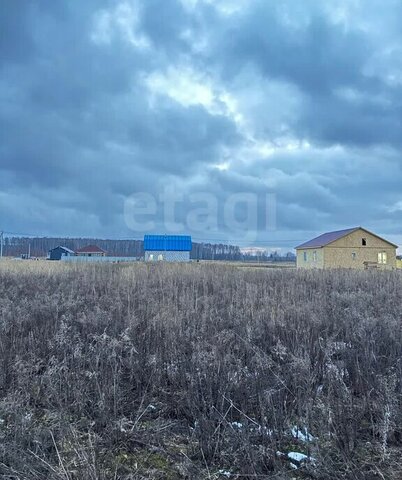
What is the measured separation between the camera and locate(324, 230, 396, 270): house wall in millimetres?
31922

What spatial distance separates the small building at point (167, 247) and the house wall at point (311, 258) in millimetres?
13646

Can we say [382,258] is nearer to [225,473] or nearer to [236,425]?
[236,425]

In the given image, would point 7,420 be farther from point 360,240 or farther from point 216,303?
point 360,240

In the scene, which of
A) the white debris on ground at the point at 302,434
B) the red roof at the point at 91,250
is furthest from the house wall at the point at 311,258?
the red roof at the point at 91,250

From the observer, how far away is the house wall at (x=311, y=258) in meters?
32.7

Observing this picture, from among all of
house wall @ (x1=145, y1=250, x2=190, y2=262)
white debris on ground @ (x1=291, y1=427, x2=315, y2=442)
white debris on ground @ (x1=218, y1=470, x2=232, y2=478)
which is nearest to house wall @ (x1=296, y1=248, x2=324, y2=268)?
house wall @ (x1=145, y1=250, x2=190, y2=262)

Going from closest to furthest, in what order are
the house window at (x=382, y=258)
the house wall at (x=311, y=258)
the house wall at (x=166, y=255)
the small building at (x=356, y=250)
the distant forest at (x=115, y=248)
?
the small building at (x=356, y=250) → the house window at (x=382, y=258) → the house wall at (x=311, y=258) → the house wall at (x=166, y=255) → the distant forest at (x=115, y=248)

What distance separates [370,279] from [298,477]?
37.2 feet

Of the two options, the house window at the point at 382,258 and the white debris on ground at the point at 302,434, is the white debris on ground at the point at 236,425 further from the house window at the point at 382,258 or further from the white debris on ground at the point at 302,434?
the house window at the point at 382,258

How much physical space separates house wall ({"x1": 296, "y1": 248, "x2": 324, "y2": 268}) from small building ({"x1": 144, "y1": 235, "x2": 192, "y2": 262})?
1365cm

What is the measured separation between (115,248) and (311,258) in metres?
58.7

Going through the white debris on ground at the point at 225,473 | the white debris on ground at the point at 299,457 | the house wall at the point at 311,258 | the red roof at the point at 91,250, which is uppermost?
the red roof at the point at 91,250

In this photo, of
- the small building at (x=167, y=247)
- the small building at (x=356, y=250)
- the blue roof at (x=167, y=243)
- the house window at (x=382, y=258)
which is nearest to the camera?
the small building at (x=356, y=250)

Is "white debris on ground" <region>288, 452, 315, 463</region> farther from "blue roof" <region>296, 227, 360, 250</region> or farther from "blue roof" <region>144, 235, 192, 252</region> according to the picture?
"blue roof" <region>144, 235, 192, 252</region>
